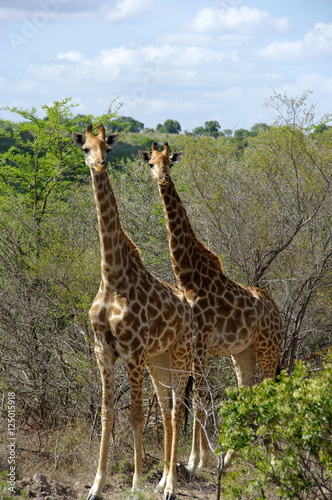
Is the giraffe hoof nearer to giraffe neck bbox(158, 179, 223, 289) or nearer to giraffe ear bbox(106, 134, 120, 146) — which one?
giraffe neck bbox(158, 179, 223, 289)

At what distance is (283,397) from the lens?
4.79 metres

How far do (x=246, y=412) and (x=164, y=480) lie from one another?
2.29 meters

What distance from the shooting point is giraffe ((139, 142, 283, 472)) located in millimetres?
7617

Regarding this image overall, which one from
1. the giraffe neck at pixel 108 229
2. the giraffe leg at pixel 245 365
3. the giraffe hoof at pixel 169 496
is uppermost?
the giraffe neck at pixel 108 229

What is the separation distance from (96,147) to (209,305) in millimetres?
2426

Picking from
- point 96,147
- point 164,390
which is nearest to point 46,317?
point 164,390

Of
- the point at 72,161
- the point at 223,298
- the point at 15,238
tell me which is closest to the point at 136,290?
the point at 223,298

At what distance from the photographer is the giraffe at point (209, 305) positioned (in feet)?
25.0

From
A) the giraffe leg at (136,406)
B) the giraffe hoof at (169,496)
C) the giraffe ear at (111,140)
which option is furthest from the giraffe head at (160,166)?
the giraffe hoof at (169,496)

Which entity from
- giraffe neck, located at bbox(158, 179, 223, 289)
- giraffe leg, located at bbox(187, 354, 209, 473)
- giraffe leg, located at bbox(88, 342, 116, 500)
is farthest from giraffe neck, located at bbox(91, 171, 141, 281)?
giraffe leg, located at bbox(187, 354, 209, 473)

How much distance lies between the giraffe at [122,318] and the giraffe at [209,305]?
0.81 metres

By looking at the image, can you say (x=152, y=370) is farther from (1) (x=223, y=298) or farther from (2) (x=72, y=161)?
(2) (x=72, y=161)

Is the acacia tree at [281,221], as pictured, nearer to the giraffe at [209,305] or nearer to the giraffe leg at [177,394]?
the giraffe at [209,305]

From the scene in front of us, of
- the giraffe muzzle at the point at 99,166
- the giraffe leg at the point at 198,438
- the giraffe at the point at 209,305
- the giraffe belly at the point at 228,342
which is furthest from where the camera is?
the giraffe belly at the point at 228,342
